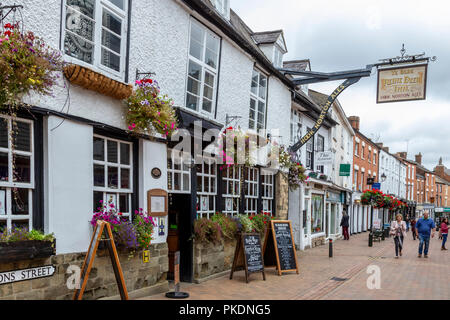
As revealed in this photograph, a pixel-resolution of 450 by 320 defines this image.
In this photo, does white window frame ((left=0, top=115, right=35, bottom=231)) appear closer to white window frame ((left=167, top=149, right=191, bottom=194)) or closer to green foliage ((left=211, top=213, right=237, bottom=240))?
white window frame ((left=167, top=149, right=191, bottom=194))

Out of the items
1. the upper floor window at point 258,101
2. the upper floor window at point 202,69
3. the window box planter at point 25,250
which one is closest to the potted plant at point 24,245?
the window box planter at point 25,250

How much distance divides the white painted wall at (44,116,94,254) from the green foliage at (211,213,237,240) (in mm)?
4333

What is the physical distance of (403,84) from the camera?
12164 mm

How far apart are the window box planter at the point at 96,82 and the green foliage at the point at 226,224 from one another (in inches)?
172

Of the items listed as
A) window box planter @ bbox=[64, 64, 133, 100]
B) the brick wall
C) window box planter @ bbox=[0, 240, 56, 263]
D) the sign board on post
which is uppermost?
window box planter @ bbox=[64, 64, 133, 100]

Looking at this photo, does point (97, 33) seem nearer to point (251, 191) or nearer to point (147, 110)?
point (147, 110)

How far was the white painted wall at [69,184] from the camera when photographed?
19.5 ft

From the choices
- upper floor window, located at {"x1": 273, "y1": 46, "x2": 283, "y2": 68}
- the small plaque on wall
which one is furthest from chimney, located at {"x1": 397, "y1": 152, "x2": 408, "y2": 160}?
the small plaque on wall

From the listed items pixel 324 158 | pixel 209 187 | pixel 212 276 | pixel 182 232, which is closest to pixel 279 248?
pixel 212 276

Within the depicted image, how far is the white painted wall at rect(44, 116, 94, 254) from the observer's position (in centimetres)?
595

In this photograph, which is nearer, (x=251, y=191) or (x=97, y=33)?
(x=97, y=33)

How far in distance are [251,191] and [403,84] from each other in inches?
217

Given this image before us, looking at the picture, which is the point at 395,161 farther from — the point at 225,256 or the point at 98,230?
the point at 98,230
